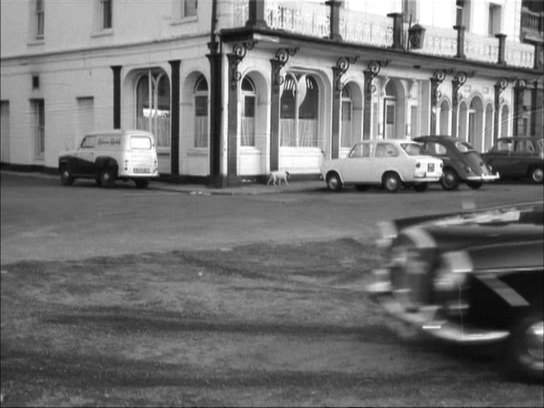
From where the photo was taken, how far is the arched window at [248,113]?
25.1 meters

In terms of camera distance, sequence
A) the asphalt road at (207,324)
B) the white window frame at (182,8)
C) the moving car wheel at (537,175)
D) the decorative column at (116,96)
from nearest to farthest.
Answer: the asphalt road at (207,324), the white window frame at (182,8), the decorative column at (116,96), the moving car wheel at (537,175)

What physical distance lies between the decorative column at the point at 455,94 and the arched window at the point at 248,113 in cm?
537

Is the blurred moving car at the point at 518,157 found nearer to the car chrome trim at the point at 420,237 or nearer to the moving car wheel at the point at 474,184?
the moving car wheel at the point at 474,184

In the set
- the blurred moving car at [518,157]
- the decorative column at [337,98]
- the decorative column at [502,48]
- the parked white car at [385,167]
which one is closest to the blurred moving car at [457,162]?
the parked white car at [385,167]

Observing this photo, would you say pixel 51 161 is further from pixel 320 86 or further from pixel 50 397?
pixel 50 397

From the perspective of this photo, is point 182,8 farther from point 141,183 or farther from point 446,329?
point 141,183

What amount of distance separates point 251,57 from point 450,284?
20050 millimetres

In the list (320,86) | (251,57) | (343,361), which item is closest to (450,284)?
(343,361)

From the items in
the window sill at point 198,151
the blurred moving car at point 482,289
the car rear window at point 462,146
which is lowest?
the blurred moving car at point 482,289

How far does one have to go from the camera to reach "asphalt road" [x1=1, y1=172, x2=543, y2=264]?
10992 millimetres

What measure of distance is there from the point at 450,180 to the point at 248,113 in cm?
574

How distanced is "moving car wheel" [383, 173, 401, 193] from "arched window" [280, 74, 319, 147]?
4.14 metres

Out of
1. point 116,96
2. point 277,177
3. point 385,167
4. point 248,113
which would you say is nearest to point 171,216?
point 116,96

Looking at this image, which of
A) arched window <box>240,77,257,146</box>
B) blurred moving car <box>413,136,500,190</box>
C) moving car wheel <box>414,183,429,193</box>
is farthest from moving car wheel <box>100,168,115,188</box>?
blurred moving car <box>413,136,500,190</box>
